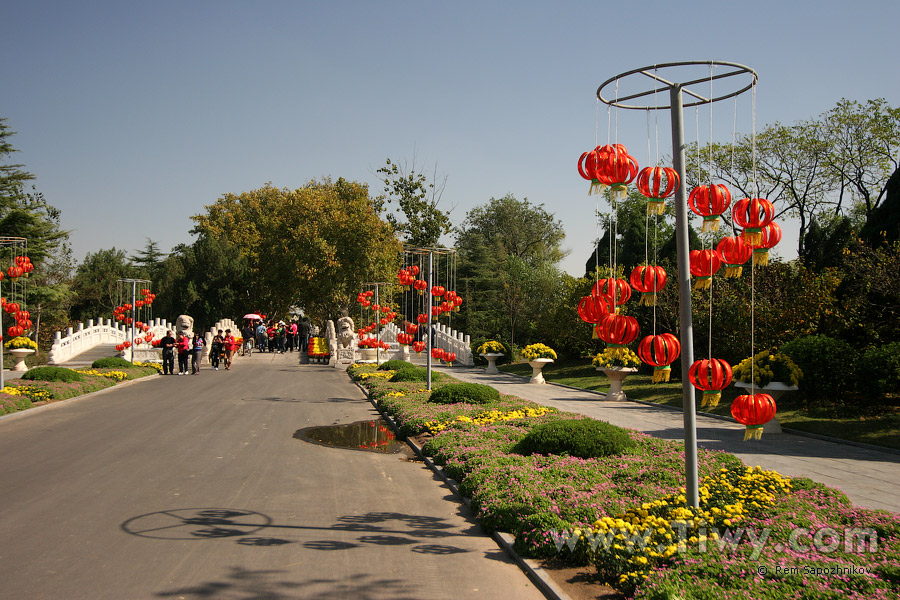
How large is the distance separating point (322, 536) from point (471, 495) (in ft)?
6.57

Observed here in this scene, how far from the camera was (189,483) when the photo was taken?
8219mm

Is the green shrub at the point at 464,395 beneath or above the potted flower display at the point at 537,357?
beneath

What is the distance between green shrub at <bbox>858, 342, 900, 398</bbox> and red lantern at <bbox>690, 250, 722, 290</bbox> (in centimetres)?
800

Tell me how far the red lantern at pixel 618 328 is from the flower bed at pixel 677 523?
161 centimetres

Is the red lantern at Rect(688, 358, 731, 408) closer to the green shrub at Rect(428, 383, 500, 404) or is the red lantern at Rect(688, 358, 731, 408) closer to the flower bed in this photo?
the flower bed

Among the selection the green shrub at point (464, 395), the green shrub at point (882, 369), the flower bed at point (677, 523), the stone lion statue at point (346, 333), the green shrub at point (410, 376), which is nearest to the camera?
the flower bed at point (677, 523)

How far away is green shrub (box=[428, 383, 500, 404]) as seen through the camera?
14.6 m

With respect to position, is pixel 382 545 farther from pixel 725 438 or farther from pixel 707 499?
pixel 725 438

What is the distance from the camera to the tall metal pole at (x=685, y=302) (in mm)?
5797

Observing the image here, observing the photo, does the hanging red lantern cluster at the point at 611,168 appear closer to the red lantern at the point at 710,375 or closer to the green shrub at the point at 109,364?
the red lantern at the point at 710,375

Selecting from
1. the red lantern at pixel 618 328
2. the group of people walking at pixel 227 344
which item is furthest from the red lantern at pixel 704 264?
the group of people walking at pixel 227 344

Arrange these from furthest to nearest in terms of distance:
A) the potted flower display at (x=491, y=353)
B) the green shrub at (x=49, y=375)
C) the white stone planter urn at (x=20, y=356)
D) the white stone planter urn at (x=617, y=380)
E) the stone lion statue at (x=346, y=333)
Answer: the stone lion statue at (x=346, y=333)
the potted flower display at (x=491, y=353)
the white stone planter urn at (x=20, y=356)
the green shrub at (x=49, y=375)
the white stone planter urn at (x=617, y=380)

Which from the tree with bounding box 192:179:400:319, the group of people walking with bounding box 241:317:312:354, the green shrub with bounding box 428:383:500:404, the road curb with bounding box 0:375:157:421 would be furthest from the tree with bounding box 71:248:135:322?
the green shrub with bounding box 428:383:500:404

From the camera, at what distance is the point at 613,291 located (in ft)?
21.2
